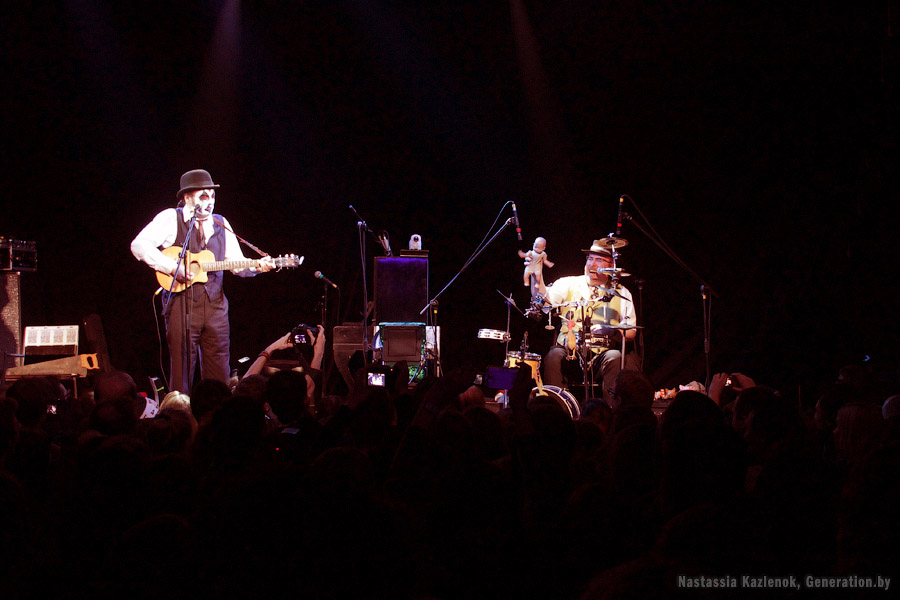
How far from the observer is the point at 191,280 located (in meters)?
7.06

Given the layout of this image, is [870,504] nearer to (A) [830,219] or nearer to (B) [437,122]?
(A) [830,219]

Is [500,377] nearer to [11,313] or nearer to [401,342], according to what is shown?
[401,342]

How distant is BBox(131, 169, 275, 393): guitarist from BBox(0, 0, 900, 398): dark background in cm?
321

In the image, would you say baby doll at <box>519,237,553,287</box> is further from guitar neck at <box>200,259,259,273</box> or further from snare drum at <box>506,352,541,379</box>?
guitar neck at <box>200,259,259,273</box>

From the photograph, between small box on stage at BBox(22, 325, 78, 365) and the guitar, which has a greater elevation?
the guitar

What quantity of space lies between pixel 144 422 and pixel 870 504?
10.5ft

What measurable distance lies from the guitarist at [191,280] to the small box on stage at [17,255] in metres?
2.78

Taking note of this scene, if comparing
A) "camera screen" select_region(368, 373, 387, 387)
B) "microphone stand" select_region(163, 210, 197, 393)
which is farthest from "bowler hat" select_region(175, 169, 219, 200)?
"camera screen" select_region(368, 373, 387, 387)

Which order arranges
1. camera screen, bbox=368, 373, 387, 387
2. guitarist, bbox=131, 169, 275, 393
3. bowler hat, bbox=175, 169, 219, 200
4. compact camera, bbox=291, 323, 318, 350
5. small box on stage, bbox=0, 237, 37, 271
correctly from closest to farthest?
camera screen, bbox=368, 373, 387, 387 → guitarist, bbox=131, 169, 275, 393 → bowler hat, bbox=175, 169, 219, 200 → small box on stage, bbox=0, 237, 37, 271 → compact camera, bbox=291, 323, 318, 350

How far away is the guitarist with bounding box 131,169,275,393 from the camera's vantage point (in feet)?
23.1

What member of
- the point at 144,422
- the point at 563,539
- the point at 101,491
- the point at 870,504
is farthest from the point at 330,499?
the point at 144,422

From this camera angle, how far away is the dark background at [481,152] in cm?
945

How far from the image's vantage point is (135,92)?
10.0 meters

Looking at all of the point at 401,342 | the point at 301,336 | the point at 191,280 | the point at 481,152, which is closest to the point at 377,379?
the point at 401,342
